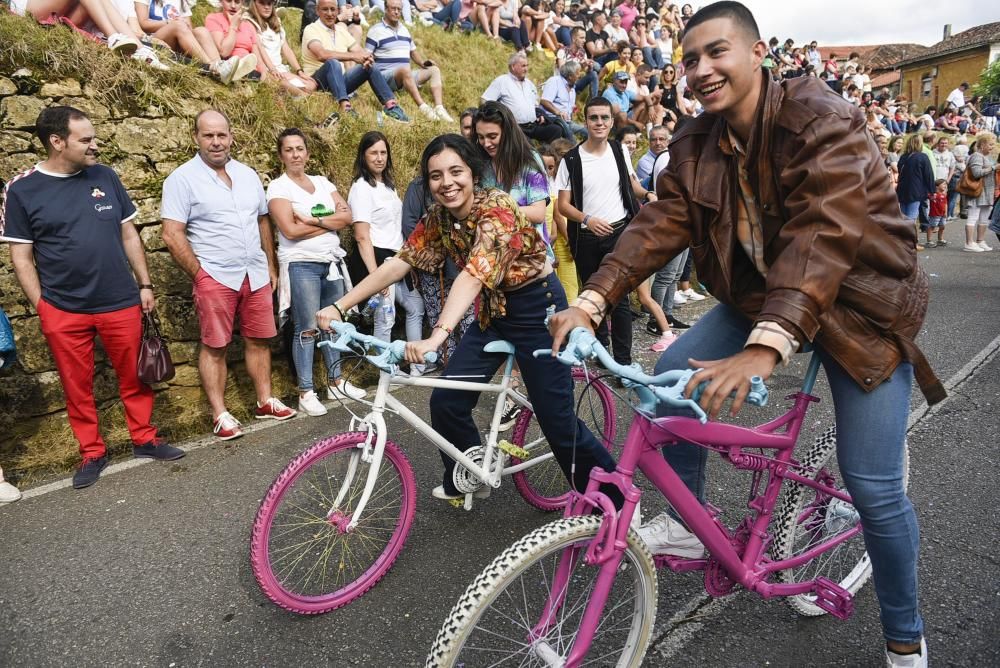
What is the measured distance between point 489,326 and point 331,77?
634cm

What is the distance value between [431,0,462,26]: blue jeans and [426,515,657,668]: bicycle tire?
14230 millimetres

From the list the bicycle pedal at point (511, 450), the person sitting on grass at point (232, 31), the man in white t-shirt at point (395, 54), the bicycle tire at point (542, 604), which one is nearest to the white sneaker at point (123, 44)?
the person sitting on grass at point (232, 31)

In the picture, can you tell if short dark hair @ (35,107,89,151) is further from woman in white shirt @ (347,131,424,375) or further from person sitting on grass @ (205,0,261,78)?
person sitting on grass @ (205,0,261,78)

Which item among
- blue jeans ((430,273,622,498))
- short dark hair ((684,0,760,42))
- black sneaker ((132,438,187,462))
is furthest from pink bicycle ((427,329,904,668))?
black sneaker ((132,438,187,462))

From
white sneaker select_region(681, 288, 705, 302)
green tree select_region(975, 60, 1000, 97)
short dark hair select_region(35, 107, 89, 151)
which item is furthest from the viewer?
green tree select_region(975, 60, 1000, 97)

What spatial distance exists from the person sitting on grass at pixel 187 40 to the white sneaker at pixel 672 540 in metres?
6.23

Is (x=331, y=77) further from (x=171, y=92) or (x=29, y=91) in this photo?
(x=29, y=91)

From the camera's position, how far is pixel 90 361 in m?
4.34

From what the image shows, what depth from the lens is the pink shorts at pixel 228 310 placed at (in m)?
4.77

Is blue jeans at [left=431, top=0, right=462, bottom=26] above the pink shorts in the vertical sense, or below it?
above

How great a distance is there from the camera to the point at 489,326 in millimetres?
3197

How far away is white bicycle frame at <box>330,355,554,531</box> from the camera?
2.80m

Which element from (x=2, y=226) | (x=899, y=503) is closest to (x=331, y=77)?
(x=2, y=226)

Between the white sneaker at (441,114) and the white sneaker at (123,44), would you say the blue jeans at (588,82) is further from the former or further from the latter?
the white sneaker at (123,44)
